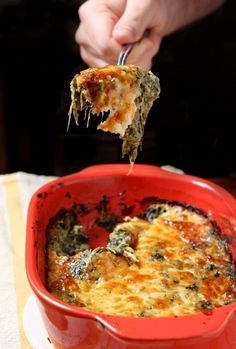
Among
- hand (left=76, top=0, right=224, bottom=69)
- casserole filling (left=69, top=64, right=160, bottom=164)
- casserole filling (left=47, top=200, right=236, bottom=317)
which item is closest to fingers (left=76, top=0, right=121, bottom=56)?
hand (left=76, top=0, right=224, bottom=69)

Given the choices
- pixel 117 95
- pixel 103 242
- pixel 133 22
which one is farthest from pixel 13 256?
pixel 133 22

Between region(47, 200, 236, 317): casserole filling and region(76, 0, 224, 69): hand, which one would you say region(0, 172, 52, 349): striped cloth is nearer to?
region(47, 200, 236, 317): casserole filling

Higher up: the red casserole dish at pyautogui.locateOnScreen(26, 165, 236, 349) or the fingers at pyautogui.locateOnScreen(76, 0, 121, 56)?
the fingers at pyautogui.locateOnScreen(76, 0, 121, 56)

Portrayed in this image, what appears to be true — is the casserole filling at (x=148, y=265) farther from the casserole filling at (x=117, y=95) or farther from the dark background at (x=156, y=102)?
the dark background at (x=156, y=102)

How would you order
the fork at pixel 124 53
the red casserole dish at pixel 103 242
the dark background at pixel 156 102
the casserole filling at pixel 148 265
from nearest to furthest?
the red casserole dish at pixel 103 242, the casserole filling at pixel 148 265, the fork at pixel 124 53, the dark background at pixel 156 102

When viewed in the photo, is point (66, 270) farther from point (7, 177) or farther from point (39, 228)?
point (7, 177)

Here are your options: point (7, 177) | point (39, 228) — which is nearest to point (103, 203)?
point (39, 228)

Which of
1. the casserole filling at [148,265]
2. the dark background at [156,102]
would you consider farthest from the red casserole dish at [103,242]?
the dark background at [156,102]

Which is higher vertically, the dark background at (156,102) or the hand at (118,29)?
the hand at (118,29)
